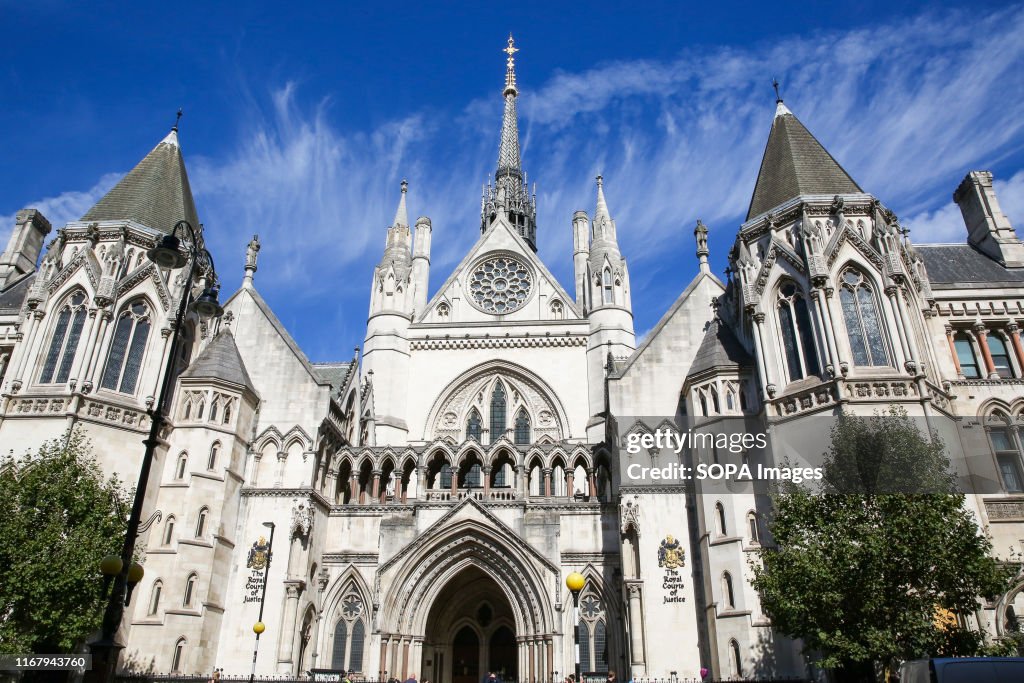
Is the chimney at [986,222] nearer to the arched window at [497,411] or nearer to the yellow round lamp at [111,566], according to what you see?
the arched window at [497,411]

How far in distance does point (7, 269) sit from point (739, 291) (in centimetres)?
3150

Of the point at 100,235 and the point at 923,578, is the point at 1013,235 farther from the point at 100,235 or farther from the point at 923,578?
the point at 100,235

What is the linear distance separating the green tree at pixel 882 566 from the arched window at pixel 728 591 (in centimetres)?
332

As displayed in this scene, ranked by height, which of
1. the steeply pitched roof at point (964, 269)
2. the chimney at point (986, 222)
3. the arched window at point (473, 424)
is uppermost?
the chimney at point (986, 222)

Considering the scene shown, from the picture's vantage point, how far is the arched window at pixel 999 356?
24.8 m

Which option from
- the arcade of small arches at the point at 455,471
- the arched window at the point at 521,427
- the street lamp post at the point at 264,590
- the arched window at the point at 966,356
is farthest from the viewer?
the arched window at the point at 521,427

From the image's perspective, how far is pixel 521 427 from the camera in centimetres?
3475

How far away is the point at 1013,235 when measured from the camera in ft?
92.7

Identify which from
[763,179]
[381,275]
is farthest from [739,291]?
[381,275]

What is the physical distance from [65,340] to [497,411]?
60.1 ft

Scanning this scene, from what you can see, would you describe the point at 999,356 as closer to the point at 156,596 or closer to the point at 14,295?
the point at 156,596

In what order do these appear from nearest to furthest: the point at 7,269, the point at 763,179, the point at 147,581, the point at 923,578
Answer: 1. the point at 923,578
2. the point at 147,581
3. the point at 763,179
4. the point at 7,269

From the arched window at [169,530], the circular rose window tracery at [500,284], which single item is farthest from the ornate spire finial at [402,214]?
the arched window at [169,530]

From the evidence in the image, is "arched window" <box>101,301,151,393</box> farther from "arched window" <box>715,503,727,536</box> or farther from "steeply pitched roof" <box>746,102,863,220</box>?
"steeply pitched roof" <box>746,102,863,220</box>
